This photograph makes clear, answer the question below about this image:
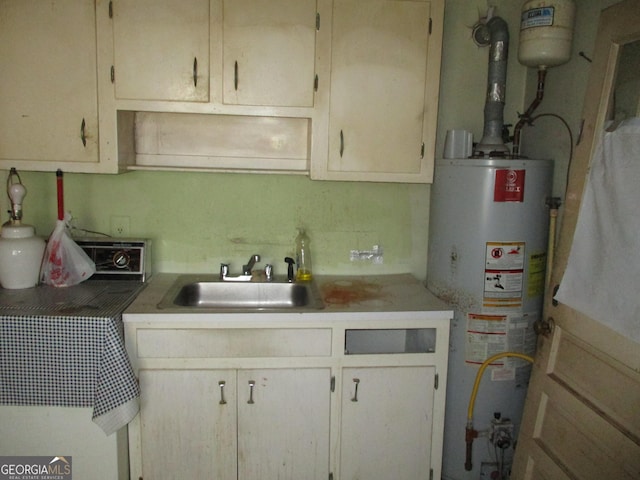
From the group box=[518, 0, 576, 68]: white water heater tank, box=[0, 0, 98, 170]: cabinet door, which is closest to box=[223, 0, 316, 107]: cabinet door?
box=[0, 0, 98, 170]: cabinet door

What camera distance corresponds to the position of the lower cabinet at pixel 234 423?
1939 mm

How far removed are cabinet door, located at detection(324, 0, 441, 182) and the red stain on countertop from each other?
0.50m

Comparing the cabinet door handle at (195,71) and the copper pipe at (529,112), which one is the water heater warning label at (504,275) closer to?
the copper pipe at (529,112)

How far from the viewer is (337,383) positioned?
1.99m

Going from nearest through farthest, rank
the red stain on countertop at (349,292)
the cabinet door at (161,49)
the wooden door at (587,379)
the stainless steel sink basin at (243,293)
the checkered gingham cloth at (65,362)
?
the wooden door at (587,379)
the checkered gingham cloth at (65,362)
the cabinet door at (161,49)
the red stain on countertop at (349,292)
the stainless steel sink basin at (243,293)

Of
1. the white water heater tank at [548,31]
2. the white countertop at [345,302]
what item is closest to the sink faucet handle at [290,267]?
the white countertop at [345,302]

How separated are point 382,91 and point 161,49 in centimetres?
91

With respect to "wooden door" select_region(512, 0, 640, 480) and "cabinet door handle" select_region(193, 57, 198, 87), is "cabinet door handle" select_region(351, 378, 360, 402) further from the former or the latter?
"cabinet door handle" select_region(193, 57, 198, 87)

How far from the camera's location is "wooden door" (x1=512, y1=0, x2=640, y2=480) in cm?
155

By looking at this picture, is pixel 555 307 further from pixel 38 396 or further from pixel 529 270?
pixel 38 396

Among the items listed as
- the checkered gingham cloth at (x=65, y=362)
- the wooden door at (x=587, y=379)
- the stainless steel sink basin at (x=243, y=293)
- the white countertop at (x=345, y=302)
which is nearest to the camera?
the wooden door at (x=587, y=379)

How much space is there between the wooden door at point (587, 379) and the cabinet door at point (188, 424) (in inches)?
45.7

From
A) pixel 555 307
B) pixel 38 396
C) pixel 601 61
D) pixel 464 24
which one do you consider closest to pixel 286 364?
pixel 38 396

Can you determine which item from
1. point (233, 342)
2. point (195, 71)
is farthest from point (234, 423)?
point (195, 71)
